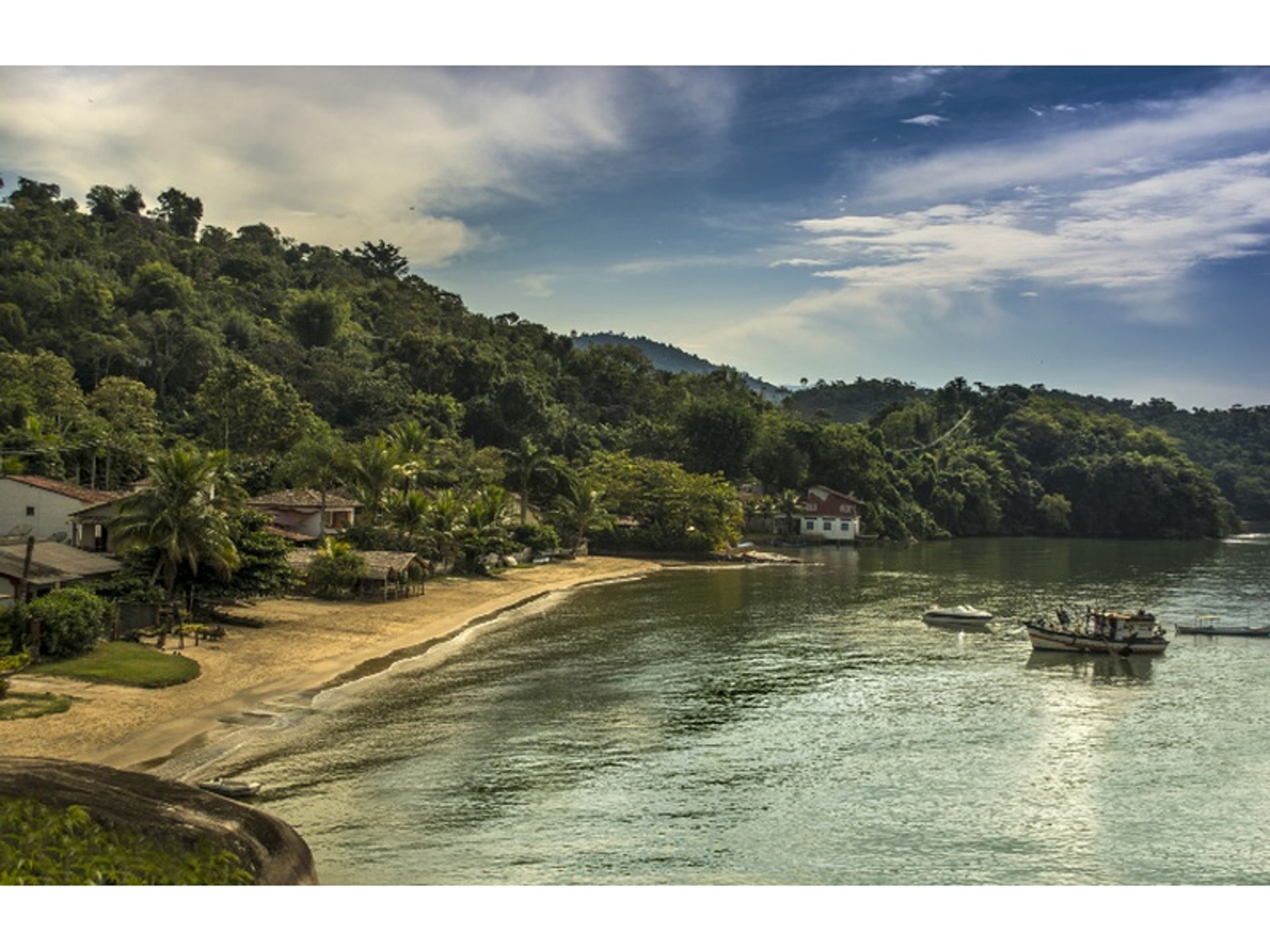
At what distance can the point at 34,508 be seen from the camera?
156 ft

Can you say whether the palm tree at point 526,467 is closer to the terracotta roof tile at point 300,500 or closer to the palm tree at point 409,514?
the terracotta roof tile at point 300,500

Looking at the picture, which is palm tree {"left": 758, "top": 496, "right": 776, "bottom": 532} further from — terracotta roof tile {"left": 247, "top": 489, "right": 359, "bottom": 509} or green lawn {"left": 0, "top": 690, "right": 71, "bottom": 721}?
green lawn {"left": 0, "top": 690, "right": 71, "bottom": 721}

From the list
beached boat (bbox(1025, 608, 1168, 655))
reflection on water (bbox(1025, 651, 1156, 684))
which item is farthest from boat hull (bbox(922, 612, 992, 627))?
reflection on water (bbox(1025, 651, 1156, 684))

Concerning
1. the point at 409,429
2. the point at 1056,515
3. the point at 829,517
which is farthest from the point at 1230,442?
the point at 409,429

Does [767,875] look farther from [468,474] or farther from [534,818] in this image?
[468,474]

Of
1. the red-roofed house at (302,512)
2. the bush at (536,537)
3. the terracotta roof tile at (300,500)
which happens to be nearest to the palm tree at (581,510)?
the bush at (536,537)

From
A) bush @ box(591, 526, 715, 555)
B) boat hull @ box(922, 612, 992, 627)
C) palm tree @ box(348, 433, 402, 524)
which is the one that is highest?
palm tree @ box(348, 433, 402, 524)

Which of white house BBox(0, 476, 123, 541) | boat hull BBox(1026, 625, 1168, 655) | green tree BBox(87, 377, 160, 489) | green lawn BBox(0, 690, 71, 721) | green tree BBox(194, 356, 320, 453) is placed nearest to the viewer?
green lawn BBox(0, 690, 71, 721)

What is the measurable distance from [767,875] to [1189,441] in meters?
182

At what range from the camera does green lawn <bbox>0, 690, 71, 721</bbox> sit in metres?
26.9

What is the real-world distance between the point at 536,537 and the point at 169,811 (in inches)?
2112

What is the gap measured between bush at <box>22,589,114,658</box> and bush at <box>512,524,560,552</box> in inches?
1541

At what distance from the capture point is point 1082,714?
3378 centimetres

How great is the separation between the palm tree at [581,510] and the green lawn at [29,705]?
4921 cm
